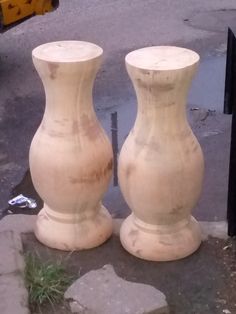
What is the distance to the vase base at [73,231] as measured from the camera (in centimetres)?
374

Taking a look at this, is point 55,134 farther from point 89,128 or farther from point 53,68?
point 53,68

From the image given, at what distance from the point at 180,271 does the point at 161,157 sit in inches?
21.4

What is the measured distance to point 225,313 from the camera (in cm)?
330

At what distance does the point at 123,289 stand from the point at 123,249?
0.47m

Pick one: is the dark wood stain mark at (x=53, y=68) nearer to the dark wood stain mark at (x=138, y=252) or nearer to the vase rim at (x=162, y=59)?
the vase rim at (x=162, y=59)

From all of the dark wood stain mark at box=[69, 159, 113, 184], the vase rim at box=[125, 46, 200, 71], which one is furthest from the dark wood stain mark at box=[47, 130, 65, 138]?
the vase rim at box=[125, 46, 200, 71]

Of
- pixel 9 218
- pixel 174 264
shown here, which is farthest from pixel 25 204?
pixel 174 264

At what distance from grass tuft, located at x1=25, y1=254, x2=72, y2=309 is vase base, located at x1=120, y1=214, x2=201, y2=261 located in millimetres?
354

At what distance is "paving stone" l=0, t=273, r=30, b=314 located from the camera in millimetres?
3225

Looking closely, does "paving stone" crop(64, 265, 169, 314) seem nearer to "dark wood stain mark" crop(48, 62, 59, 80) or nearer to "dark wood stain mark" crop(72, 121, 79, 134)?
"dark wood stain mark" crop(72, 121, 79, 134)

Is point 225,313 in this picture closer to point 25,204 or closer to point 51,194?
point 51,194

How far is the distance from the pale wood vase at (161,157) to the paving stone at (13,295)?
0.58 m

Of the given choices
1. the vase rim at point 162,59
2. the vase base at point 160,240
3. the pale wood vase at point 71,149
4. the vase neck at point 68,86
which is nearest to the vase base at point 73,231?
the pale wood vase at point 71,149

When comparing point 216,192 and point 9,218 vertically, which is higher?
point 9,218
